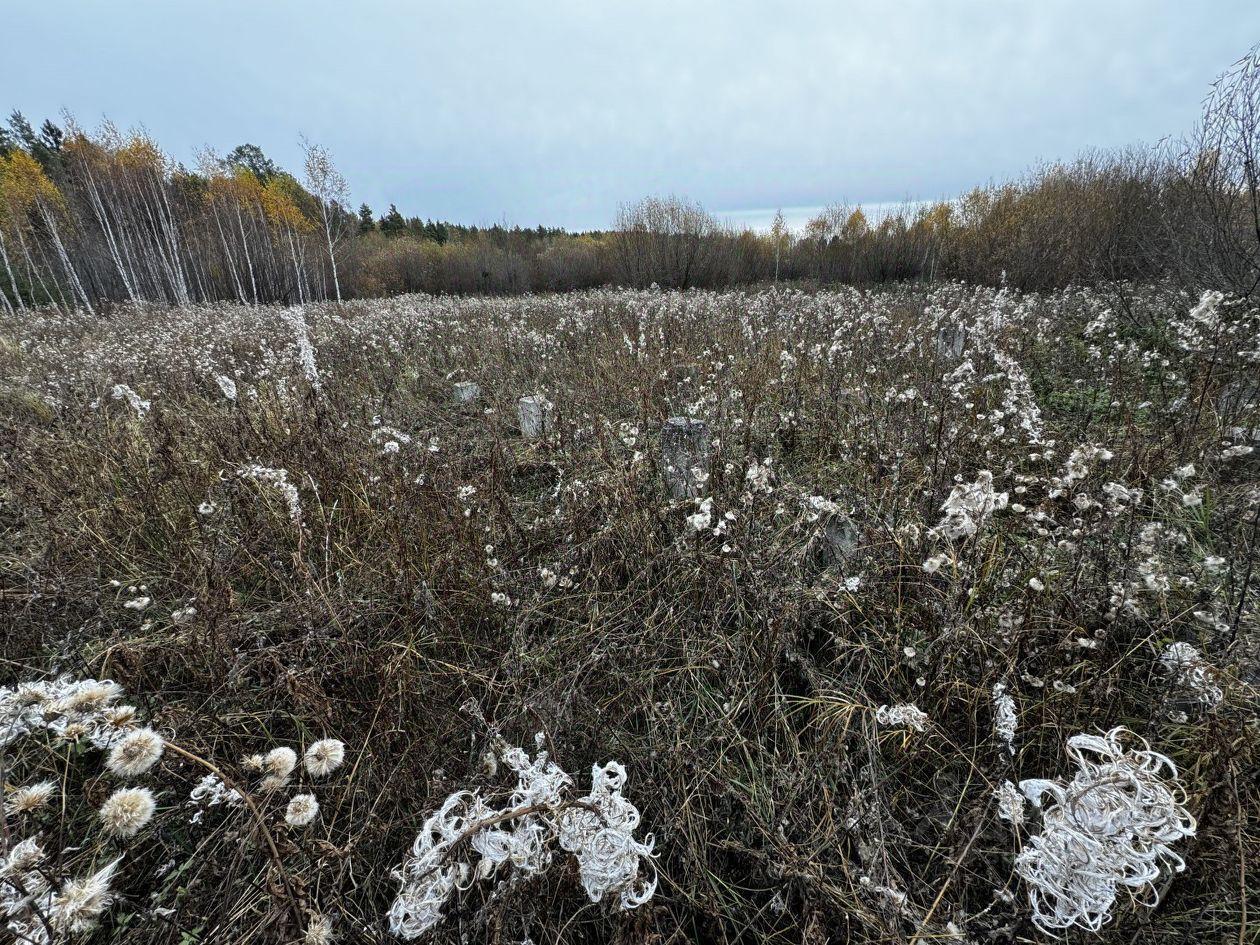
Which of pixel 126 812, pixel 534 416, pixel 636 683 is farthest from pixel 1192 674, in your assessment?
pixel 534 416

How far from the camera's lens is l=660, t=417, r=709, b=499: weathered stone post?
323cm

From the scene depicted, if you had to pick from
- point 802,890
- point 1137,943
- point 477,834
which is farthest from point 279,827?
point 1137,943

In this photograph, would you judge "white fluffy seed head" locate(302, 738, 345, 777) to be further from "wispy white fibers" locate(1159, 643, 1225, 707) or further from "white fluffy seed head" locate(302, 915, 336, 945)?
"wispy white fibers" locate(1159, 643, 1225, 707)

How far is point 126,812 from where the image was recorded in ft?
3.20

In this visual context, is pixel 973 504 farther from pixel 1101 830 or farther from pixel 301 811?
pixel 301 811

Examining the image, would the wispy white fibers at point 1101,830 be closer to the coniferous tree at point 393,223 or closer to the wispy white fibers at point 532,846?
the wispy white fibers at point 532,846

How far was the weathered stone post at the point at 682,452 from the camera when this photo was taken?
3231 mm

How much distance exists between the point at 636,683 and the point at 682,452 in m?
1.65

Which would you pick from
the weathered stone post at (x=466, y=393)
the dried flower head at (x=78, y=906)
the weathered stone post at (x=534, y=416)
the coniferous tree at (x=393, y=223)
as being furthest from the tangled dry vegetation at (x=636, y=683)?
the coniferous tree at (x=393, y=223)

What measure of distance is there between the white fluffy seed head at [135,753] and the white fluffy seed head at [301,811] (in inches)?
11.1

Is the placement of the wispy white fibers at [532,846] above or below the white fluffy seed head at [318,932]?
above

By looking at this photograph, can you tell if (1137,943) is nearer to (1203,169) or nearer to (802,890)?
(802,890)

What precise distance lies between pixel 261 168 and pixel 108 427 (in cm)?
6267

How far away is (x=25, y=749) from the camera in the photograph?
73.2 inches
